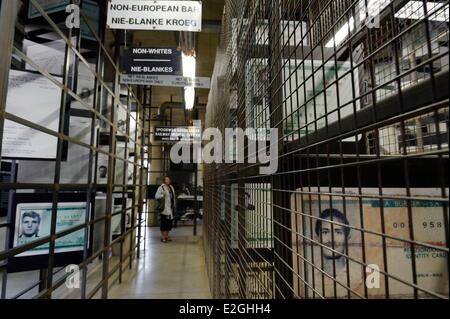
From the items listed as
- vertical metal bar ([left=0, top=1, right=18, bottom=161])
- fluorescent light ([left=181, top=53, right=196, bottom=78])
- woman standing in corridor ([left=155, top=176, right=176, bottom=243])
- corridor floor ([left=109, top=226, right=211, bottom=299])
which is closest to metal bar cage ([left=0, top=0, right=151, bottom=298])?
vertical metal bar ([left=0, top=1, right=18, bottom=161])

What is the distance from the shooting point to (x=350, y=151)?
112cm

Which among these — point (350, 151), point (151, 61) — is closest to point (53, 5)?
point (151, 61)

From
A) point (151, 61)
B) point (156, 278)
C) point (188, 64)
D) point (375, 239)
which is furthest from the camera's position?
point (188, 64)

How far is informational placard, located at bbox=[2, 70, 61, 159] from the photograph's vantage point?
1.88 meters

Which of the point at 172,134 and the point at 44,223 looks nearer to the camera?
the point at 44,223

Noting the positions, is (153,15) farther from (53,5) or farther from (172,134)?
(172,134)

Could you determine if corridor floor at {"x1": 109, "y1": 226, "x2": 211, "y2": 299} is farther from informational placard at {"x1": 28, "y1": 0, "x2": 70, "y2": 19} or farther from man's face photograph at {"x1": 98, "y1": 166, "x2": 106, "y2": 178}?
informational placard at {"x1": 28, "y1": 0, "x2": 70, "y2": 19}

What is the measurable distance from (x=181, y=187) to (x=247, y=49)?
895cm

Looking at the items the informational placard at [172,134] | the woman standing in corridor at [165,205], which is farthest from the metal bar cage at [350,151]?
the woman standing in corridor at [165,205]

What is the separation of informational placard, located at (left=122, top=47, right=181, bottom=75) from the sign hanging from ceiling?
741mm

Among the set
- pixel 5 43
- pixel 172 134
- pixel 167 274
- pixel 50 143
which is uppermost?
pixel 172 134

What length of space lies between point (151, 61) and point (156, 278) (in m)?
3.15

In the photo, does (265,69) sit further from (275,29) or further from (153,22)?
(153,22)

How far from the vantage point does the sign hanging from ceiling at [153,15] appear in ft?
8.50
